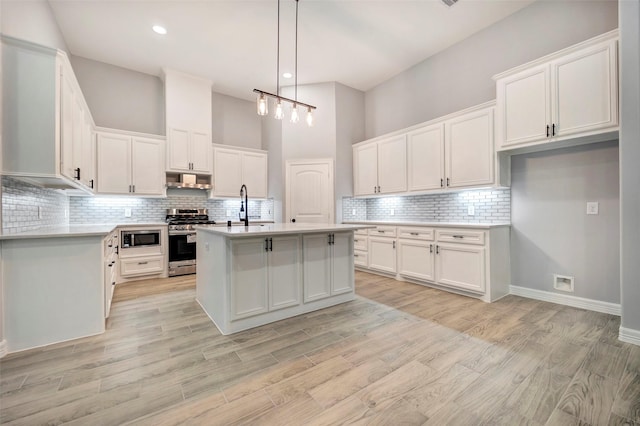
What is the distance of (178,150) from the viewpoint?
16.7ft

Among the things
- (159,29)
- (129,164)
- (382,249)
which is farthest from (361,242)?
(159,29)

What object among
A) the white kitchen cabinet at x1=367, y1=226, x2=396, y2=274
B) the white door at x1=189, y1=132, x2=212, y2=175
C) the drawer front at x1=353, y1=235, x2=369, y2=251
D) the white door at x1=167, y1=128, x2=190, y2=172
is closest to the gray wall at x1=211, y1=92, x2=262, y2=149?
the white door at x1=189, y1=132, x2=212, y2=175

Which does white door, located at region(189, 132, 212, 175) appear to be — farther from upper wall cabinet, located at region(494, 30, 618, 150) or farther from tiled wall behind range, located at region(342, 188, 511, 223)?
upper wall cabinet, located at region(494, 30, 618, 150)

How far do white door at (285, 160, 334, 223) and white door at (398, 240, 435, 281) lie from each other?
5.53 ft

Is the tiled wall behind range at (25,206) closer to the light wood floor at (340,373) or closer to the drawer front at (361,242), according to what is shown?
the light wood floor at (340,373)

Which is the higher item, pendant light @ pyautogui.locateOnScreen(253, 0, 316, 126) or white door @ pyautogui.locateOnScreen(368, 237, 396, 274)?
pendant light @ pyautogui.locateOnScreen(253, 0, 316, 126)

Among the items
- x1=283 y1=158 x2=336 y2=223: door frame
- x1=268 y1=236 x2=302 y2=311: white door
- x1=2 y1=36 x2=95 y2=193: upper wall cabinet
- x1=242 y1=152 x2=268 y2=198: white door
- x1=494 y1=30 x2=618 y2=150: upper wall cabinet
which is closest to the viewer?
x1=2 y1=36 x2=95 y2=193: upper wall cabinet

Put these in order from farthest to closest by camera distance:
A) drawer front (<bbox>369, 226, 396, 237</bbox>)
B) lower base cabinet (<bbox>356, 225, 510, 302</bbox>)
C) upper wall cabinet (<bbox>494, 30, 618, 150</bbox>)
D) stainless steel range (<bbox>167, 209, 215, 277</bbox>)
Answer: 1. stainless steel range (<bbox>167, 209, 215, 277</bbox>)
2. drawer front (<bbox>369, 226, 396, 237</bbox>)
3. lower base cabinet (<bbox>356, 225, 510, 302</bbox>)
4. upper wall cabinet (<bbox>494, 30, 618, 150</bbox>)

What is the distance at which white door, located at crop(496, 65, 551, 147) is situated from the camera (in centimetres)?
306

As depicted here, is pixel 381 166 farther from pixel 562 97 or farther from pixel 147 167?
pixel 147 167

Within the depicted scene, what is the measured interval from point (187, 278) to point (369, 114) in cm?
495

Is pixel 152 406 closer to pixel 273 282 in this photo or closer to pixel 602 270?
pixel 273 282

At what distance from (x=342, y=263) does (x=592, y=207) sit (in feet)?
9.53

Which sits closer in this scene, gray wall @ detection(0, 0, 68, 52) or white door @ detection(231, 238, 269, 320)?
gray wall @ detection(0, 0, 68, 52)
